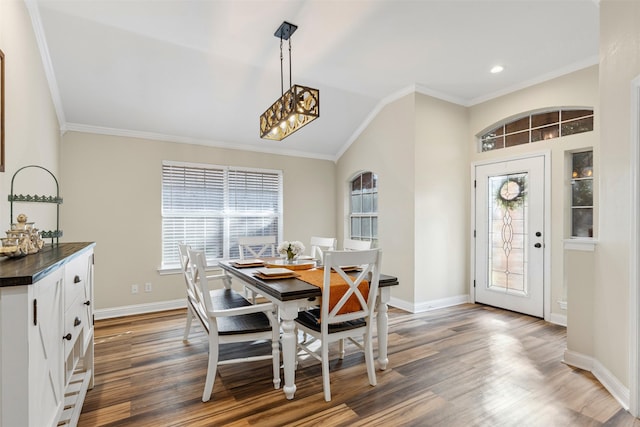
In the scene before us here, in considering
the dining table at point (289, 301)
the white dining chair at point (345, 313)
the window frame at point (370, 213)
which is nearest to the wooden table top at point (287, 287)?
the dining table at point (289, 301)

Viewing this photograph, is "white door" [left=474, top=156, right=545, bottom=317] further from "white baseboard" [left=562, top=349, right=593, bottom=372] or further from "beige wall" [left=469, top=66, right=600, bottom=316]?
"white baseboard" [left=562, top=349, right=593, bottom=372]

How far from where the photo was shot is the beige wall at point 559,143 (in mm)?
3494

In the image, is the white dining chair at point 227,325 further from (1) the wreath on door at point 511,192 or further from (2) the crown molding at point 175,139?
(1) the wreath on door at point 511,192

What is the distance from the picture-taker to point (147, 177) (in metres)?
4.26

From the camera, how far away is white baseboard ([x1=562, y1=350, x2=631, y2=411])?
7.04 ft

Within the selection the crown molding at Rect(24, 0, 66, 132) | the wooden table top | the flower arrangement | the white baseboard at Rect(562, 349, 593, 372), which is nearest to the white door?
the white baseboard at Rect(562, 349, 593, 372)

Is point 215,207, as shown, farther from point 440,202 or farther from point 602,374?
point 602,374

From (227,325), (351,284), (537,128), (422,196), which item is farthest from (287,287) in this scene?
(537,128)

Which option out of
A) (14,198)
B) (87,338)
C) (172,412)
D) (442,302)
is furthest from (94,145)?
(442,302)

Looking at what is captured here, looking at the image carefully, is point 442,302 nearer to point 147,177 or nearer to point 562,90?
point 562,90

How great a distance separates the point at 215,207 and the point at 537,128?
4.43 m

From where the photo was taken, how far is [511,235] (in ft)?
13.8

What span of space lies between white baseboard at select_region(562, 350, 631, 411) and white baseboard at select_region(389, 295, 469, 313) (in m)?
1.62

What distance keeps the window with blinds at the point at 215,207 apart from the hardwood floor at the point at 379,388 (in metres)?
1.49
